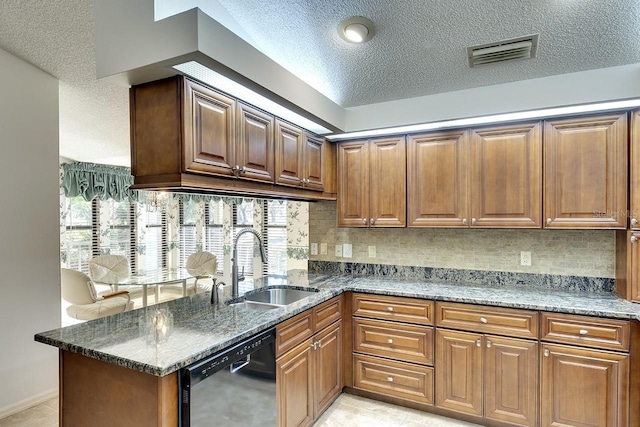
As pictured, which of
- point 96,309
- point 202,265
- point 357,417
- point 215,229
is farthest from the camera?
point 215,229

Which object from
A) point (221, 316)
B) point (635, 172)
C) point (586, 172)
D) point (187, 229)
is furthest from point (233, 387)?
point (187, 229)

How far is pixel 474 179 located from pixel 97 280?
4619 mm

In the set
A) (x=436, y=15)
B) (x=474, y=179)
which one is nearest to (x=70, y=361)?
(x=436, y=15)

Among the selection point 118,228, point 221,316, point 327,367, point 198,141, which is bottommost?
point 327,367

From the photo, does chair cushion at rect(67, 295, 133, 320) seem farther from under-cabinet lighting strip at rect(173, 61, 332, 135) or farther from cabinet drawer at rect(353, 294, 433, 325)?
under-cabinet lighting strip at rect(173, 61, 332, 135)

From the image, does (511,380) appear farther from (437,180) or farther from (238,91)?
(238,91)

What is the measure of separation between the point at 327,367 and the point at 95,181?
4874mm

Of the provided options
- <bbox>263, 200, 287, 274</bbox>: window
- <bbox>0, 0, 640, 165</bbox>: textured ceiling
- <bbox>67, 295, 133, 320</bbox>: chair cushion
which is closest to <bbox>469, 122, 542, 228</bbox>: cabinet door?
<bbox>0, 0, 640, 165</bbox>: textured ceiling

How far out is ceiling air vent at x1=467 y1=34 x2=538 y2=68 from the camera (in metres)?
2.10

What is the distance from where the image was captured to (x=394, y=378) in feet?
8.95

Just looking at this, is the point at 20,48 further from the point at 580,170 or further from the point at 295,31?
the point at 580,170

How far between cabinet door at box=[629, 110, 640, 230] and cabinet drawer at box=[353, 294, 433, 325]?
141cm

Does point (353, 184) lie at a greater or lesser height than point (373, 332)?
greater

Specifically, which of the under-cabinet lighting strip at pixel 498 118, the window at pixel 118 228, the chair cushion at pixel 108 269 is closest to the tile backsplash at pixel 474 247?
the under-cabinet lighting strip at pixel 498 118
